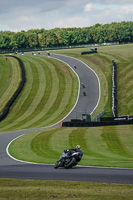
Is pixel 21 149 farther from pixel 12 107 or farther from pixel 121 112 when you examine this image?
pixel 12 107

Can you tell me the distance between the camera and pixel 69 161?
23.8m

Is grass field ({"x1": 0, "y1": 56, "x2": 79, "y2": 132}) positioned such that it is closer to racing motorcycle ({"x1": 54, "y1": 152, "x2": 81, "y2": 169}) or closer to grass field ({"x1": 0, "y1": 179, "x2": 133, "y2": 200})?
racing motorcycle ({"x1": 54, "y1": 152, "x2": 81, "y2": 169})

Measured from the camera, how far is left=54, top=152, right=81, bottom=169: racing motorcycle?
2347 cm

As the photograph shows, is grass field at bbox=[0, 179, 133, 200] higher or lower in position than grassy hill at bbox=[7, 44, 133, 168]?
higher

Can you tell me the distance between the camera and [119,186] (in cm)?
1681

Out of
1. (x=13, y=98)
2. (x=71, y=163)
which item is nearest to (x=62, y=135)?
(x=71, y=163)

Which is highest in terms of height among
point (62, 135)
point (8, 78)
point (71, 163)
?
point (71, 163)

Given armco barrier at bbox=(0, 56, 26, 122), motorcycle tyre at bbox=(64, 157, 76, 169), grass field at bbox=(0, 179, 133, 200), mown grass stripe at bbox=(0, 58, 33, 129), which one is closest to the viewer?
grass field at bbox=(0, 179, 133, 200)

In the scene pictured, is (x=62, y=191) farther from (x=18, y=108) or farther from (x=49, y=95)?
(x=49, y=95)

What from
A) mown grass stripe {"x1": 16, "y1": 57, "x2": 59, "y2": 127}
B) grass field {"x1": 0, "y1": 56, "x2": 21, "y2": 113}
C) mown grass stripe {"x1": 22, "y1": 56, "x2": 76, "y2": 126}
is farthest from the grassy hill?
grass field {"x1": 0, "y1": 56, "x2": 21, "y2": 113}

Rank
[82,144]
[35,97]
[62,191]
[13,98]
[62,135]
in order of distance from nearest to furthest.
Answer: [62,191], [82,144], [62,135], [13,98], [35,97]

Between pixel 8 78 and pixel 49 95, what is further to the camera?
pixel 8 78

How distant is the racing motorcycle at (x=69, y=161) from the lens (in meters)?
23.5

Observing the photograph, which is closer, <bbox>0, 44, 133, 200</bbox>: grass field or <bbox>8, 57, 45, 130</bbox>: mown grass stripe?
<bbox>0, 44, 133, 200</bbox>: grass field
